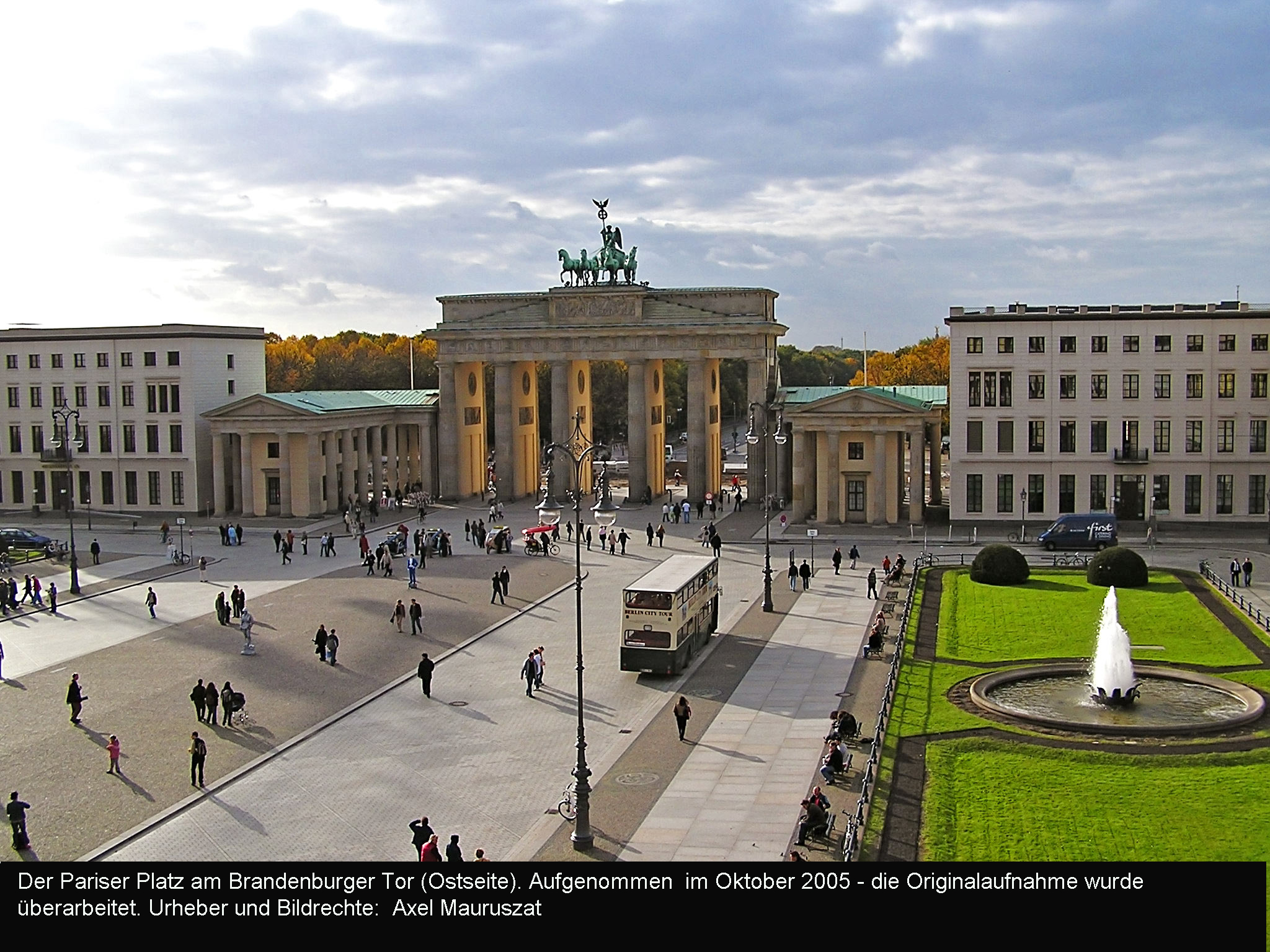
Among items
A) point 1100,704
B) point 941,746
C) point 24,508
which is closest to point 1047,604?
point 1100,704

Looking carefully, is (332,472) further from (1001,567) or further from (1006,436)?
(1001,567)

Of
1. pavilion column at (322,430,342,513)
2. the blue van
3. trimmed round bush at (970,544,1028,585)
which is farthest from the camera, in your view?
pavilion column at (322,430,342,513)

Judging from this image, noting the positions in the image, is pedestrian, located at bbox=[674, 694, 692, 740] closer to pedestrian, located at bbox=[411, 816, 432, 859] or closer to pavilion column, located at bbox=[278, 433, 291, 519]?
pedestrian, located at bbox=[411, 816, 432, 859]

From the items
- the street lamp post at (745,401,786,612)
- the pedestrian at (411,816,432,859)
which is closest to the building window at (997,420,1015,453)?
the street lamp post at (745,401,786,612)

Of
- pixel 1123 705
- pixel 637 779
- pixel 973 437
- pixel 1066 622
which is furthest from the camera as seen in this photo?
pixel 973 437

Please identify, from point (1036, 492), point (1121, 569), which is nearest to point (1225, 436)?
point (1036, 492)

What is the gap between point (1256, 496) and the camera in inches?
3123

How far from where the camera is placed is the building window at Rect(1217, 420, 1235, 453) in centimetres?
7906

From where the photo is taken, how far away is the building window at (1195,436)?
260ft

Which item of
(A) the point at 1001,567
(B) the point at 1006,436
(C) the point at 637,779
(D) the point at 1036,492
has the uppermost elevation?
(B) the point at 1006,436

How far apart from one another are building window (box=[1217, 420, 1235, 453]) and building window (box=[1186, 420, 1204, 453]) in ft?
2.92

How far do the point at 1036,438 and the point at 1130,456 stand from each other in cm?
551
